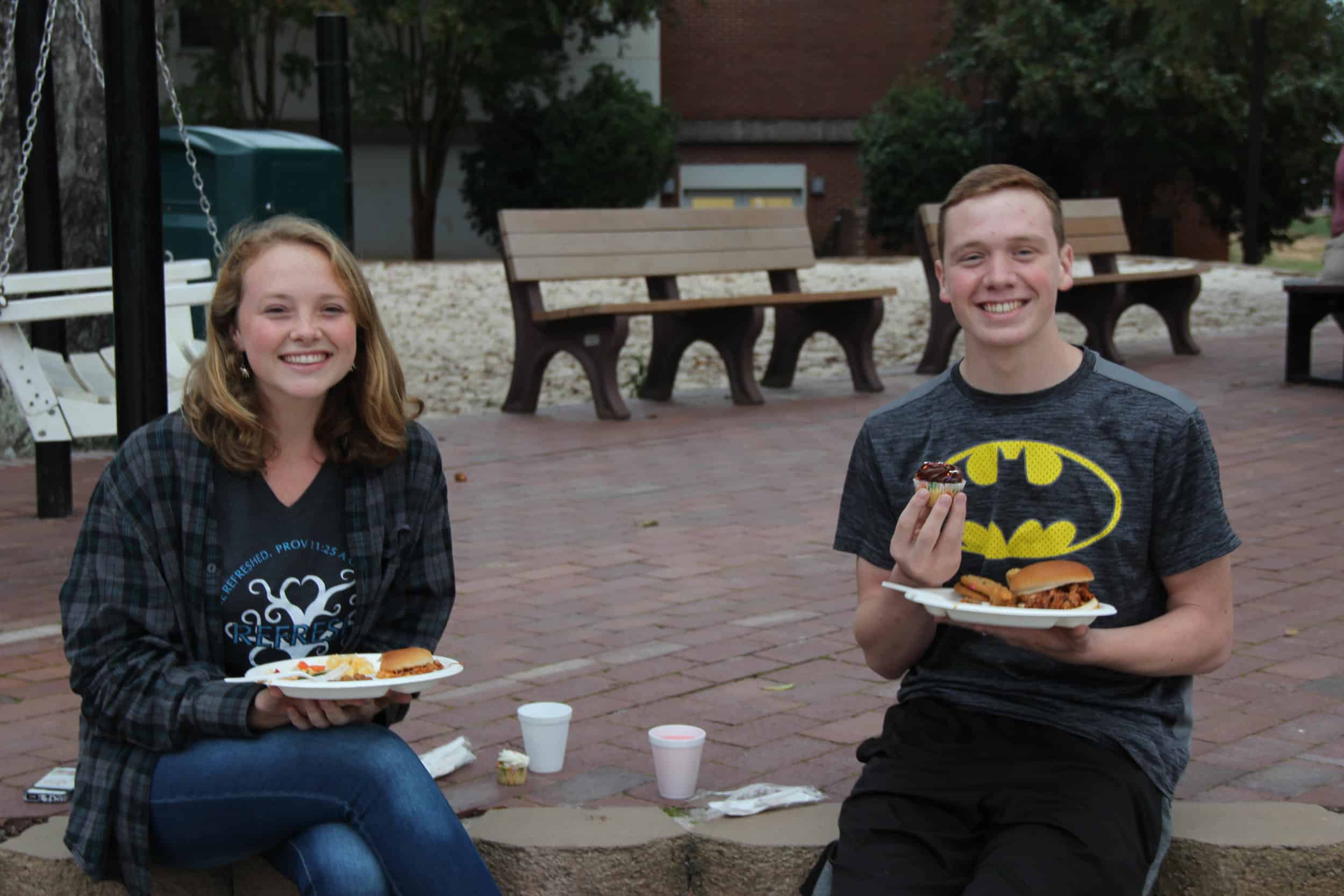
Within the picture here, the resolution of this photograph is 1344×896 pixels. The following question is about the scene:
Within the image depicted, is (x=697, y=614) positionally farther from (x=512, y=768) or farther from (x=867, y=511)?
(x=867, y=511)

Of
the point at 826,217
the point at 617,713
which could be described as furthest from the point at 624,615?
the point at 826,217

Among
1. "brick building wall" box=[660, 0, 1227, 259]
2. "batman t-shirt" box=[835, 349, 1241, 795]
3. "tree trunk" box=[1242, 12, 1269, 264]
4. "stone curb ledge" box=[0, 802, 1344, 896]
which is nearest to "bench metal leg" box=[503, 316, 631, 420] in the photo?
"stone curb ledge" box=[0, 802, 1344, 896]

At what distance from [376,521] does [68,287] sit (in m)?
3.65

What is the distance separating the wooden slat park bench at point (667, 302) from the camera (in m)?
8.98

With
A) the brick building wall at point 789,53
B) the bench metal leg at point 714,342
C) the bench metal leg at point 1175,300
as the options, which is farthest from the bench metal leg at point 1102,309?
the brick building wall at point 789,53

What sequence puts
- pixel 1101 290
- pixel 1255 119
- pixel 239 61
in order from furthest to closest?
pixel 239 61
pixel 1255 119
pixel 1101 290

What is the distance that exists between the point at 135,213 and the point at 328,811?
6.89ft

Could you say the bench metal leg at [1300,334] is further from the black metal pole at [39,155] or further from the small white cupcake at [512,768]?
the small white cupcake at [512,768]

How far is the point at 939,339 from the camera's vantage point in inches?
422

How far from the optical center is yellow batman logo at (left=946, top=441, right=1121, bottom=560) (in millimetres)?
2639

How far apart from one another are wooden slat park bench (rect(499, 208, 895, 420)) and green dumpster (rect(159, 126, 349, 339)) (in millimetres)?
1083

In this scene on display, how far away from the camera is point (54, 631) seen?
463cm

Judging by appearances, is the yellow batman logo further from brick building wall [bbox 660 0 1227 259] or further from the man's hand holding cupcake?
brick building wall [bbox 660 0 1227 259]

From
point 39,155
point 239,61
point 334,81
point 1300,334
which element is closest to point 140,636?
point 39,155
